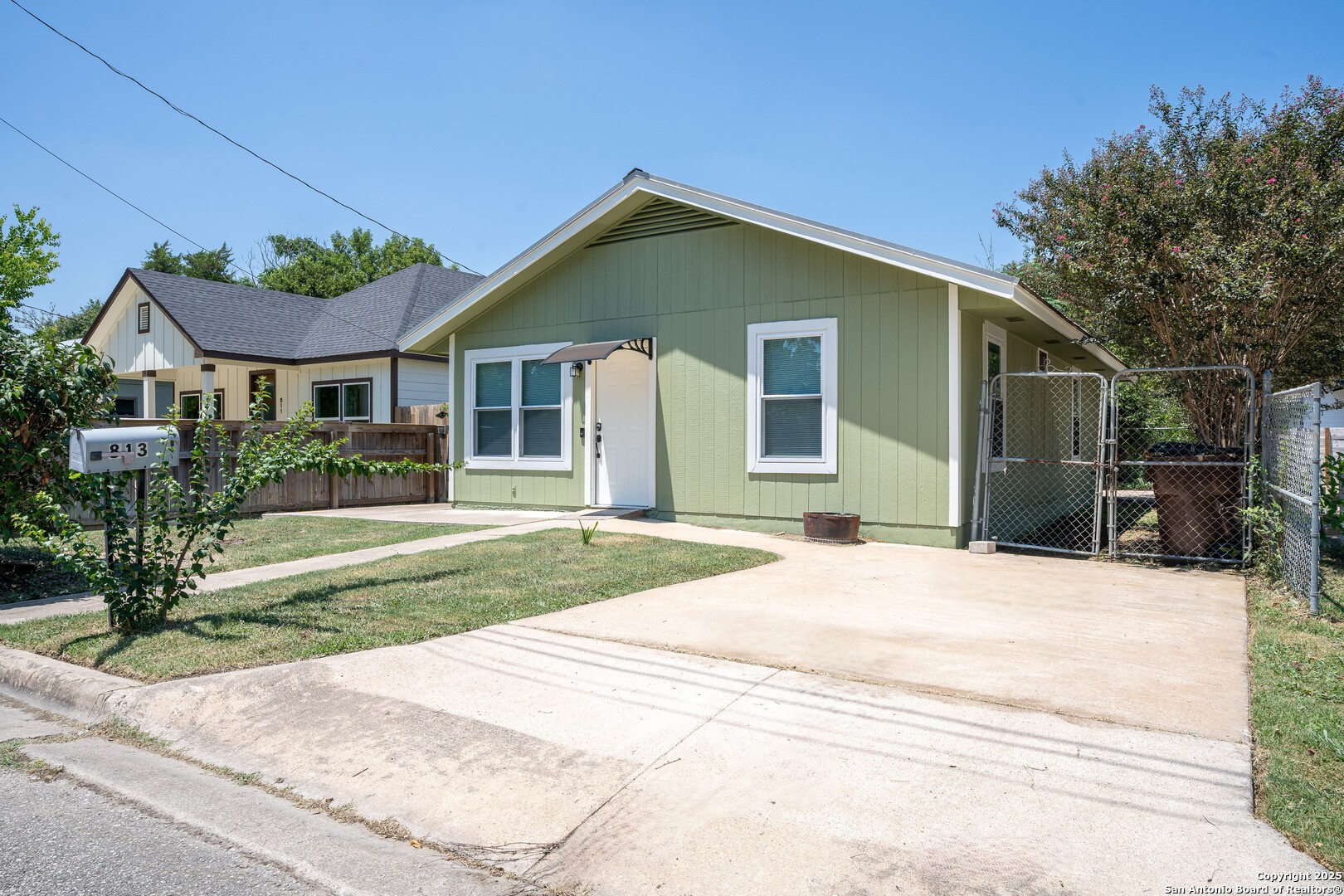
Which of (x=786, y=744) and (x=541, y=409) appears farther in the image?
(x=541, y=409)

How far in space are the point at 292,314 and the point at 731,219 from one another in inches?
Result: 557

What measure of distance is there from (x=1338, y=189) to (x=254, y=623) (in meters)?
10.9

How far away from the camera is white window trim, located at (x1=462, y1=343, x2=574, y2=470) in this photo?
12.2m

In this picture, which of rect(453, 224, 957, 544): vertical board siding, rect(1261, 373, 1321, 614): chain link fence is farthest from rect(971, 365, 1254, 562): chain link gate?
rect(453, 224, 957, 544): vertical board siding

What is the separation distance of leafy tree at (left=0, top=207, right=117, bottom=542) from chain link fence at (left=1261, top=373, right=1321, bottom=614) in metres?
8.92

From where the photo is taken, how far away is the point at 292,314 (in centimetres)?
2084

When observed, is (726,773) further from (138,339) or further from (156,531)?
(138,339)

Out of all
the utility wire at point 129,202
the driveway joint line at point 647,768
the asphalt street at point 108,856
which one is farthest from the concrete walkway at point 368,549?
the utility wire at point 129,202

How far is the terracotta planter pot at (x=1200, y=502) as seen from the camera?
27.9ft

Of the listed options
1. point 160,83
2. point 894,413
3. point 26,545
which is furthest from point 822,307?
point 160,83

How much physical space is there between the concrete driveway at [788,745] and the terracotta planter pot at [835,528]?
364 cm

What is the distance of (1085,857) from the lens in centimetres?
257

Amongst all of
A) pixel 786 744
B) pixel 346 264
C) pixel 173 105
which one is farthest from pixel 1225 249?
pixel 346 264

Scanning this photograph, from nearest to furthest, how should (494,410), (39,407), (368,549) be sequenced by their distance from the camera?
(39,407)
(368,549)
(494,410)
